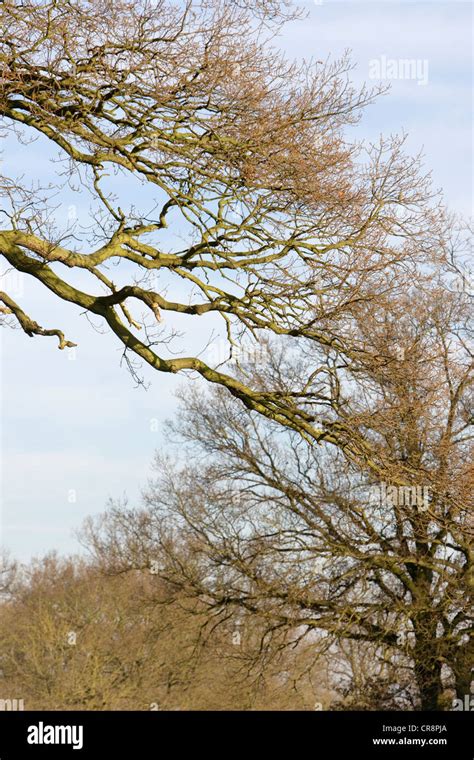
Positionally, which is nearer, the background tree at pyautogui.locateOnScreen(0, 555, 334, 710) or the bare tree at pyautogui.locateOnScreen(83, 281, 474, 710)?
the bare tree at pyautogui.locateOnScreen(83, 281, 474, 710)

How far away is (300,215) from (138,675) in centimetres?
2115

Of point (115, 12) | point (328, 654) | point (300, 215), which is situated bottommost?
point (328, 654)

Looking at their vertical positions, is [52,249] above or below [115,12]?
below

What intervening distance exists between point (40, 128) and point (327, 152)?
8.91ft

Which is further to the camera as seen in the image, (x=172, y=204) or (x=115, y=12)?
(x=172, y=204)

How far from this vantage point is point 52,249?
30.1 feet

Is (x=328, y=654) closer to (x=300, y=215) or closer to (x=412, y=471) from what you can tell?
(x=412, y=471)

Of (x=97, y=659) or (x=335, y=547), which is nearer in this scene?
(x=335, y=547)

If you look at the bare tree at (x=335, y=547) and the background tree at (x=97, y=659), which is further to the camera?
the background tree at (x=97, y=659)
